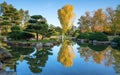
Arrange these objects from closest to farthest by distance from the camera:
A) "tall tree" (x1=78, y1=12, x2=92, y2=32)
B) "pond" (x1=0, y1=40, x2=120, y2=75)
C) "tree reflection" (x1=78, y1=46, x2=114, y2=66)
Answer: "pond" (x1=0, y1=40, x2=120, y2=75)
"tree reflection" (x1=78, y1=46, x2=114, y2=66)
"tall tree" (x1=78, y1=12, x2=92, y2=32)

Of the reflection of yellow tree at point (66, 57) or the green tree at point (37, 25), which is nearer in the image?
the reflection of yellow tree at point (66, 57)

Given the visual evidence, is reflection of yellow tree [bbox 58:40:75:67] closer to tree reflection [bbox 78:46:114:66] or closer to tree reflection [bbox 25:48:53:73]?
tree reflection [bbox 78:46:114:66]

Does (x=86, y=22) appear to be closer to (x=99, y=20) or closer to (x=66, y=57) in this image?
(x=99, y=20)

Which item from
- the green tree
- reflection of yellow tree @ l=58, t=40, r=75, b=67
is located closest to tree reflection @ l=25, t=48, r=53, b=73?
reflection of yellow tree @ l=58, t=40, r=75, b=67

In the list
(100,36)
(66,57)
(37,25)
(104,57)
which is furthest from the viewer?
(100,36)

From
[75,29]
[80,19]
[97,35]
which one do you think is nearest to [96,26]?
[80,19]

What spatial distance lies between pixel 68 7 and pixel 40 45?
22518 millimetres

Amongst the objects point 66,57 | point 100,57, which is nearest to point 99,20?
point 100,57

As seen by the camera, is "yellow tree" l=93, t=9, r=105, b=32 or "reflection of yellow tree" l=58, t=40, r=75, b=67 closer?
"reflection of yellow tree" l=58, t=40, r=75, b=67

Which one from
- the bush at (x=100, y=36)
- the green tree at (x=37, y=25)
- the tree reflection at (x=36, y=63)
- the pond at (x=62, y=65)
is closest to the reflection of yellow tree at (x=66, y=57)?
the pond at (x=62, y=65)

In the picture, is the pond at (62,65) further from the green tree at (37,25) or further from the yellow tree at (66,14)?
the yellow tree at (66,14)

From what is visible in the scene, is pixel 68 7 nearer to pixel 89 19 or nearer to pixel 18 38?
pixel 89 19

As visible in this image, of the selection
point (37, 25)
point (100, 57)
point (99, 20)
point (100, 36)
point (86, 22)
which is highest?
point (99, 20)

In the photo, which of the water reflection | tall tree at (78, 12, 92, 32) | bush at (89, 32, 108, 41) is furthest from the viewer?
tall tree at (78, 12, 92, 32)
